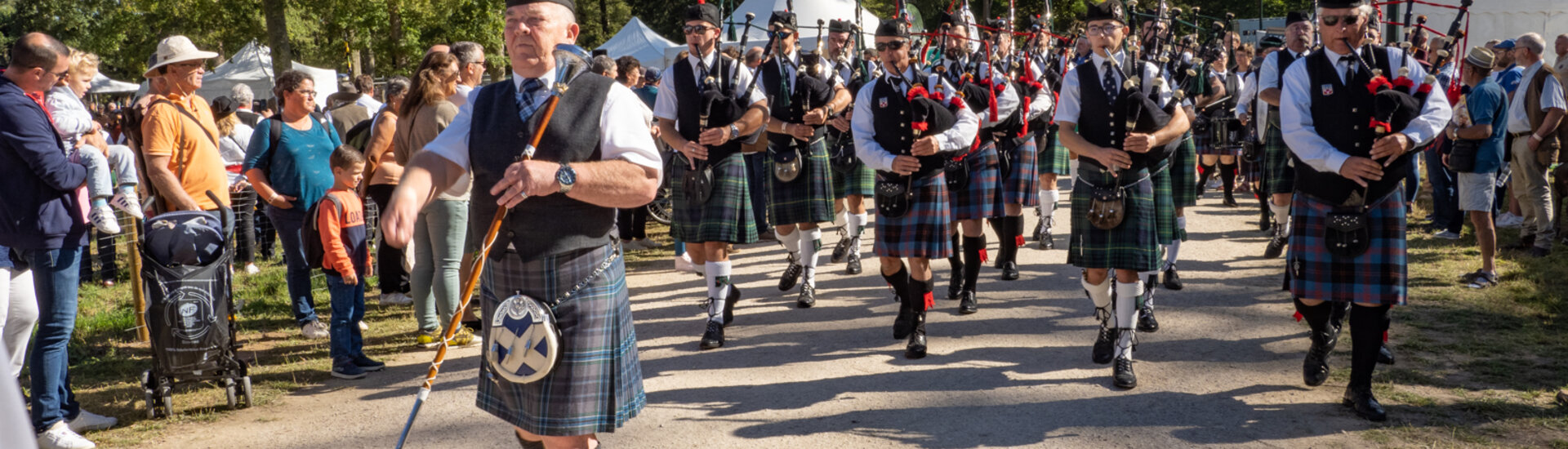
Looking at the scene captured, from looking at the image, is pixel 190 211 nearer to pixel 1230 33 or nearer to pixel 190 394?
pixel 190 394

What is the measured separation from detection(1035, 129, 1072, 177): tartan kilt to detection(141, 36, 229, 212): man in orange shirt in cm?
491

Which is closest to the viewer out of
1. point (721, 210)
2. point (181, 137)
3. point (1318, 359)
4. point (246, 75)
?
point (1318, 359)

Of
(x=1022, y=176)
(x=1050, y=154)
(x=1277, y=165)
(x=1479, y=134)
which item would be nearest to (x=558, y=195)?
(x=1022, y=176)

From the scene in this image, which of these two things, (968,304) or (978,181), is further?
(978,181)

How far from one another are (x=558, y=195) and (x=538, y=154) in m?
0.11

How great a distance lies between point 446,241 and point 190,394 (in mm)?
1160

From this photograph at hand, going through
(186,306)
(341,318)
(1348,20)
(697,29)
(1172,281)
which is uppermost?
(697,29)

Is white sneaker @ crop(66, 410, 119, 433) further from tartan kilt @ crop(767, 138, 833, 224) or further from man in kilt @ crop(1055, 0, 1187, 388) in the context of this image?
man in kilt @ crop(1055, 0, 1187, 388)

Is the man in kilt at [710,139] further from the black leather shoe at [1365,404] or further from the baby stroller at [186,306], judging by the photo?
the black leather shoe at [1365,404]

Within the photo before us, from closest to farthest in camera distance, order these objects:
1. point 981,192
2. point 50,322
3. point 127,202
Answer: point 50,322 → point 127,202 → point 981,192

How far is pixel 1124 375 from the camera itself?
13.4 feet

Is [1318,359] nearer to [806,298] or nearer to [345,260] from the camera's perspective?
[806,298]

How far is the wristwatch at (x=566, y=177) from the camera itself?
2256 millimetres

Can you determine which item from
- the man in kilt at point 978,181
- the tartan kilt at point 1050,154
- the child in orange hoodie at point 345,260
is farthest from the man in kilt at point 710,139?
the tartan kilt at point 1050,154
